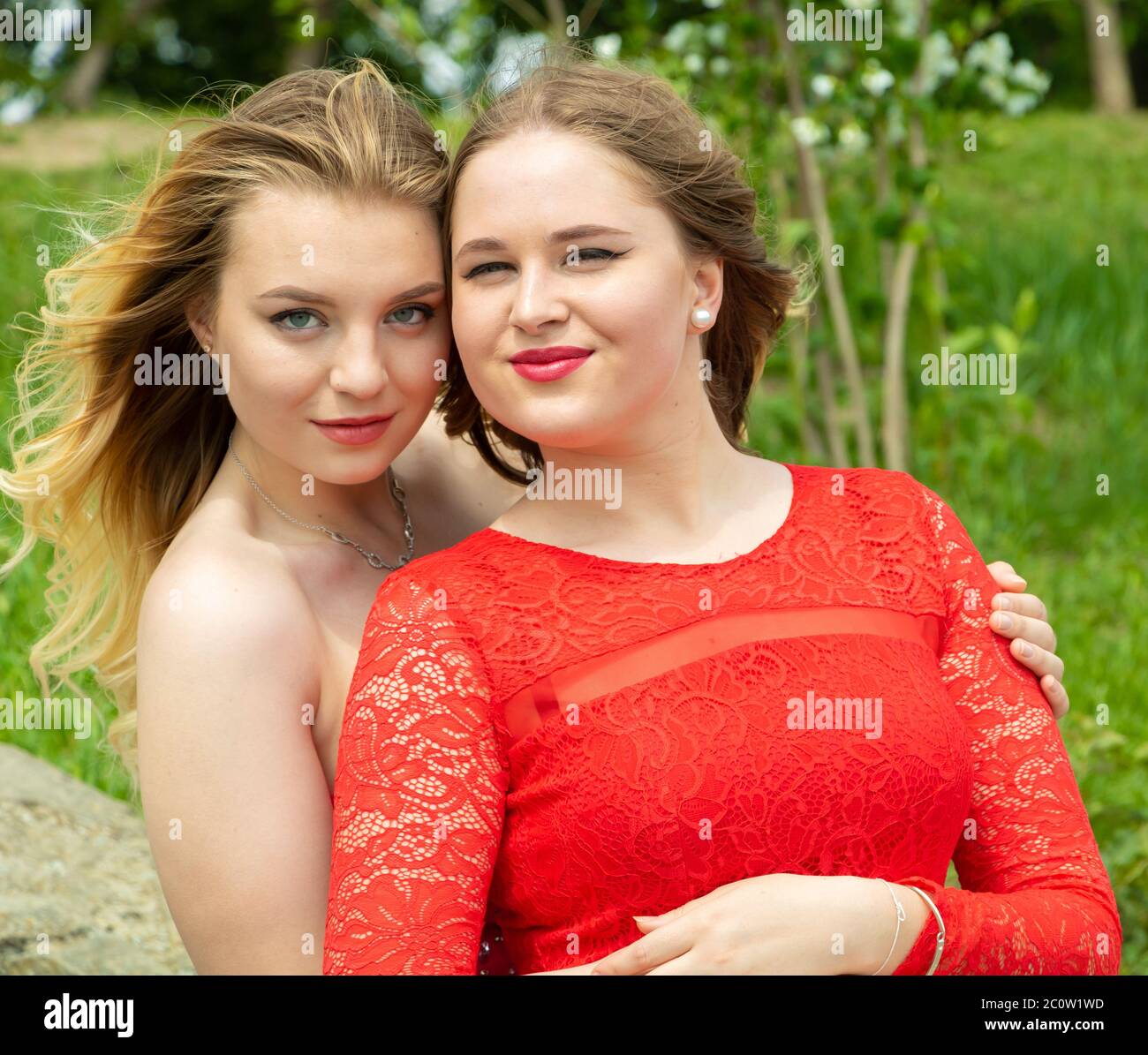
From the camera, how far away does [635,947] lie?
5.84ft

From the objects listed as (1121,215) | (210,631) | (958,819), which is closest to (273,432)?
(210,631)

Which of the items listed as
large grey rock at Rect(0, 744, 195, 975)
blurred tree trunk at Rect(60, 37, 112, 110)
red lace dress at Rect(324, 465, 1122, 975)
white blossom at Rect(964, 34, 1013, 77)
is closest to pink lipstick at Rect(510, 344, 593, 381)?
red lace dress at Rect(324, 465, 1122, 975)

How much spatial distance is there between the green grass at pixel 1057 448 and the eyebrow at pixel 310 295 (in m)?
1.96

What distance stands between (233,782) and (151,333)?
796mm

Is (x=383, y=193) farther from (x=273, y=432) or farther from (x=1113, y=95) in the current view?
(x=1113, y=95)

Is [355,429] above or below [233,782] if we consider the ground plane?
above

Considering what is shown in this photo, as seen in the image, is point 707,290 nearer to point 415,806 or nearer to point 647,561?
point 647,561

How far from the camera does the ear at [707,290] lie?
6.98 feet

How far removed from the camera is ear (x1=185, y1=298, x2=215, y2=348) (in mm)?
2348

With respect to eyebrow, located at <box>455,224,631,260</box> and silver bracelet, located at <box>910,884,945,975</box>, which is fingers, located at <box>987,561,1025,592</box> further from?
eyebrow, located at <box>455,224,631,260</box>

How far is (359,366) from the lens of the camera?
7.07 feet

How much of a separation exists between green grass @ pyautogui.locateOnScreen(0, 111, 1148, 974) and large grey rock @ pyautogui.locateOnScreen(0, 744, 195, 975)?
0.87 ft

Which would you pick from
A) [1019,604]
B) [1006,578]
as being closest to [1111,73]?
[1006,578]
